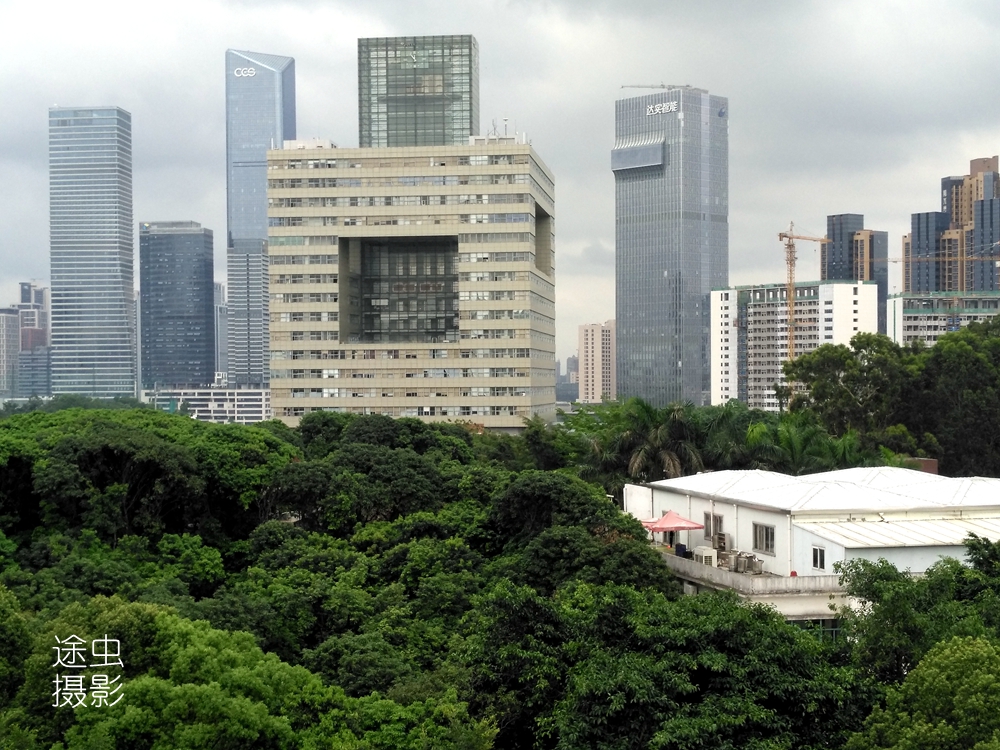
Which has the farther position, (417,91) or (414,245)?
(414,245)

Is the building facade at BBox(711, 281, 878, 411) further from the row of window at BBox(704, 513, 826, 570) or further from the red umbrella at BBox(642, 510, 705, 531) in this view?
the row of window at BBox(704, 513, 826, 570)

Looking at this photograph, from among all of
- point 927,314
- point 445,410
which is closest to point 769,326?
point 927,314

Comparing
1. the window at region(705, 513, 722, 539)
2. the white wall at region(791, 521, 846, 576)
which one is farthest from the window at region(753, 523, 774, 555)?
the window at region(705, 513, 722, 539)

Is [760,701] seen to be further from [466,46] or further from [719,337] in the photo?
[719,337]

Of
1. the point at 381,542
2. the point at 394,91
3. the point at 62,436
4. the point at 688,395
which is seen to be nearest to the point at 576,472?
the point at 381,542

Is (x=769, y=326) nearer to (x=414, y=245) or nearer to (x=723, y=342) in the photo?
(x=723, y=342)
